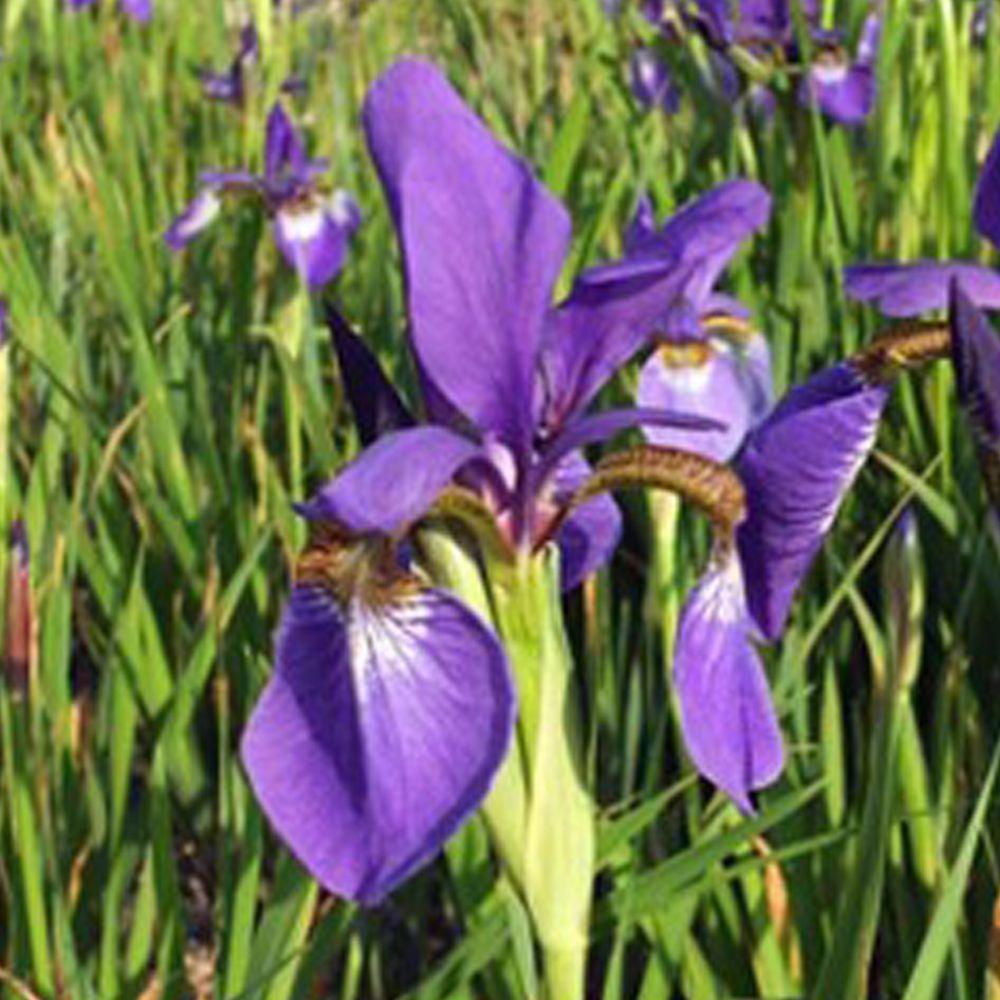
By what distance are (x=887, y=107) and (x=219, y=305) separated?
0.94 metres

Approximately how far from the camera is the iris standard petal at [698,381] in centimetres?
177

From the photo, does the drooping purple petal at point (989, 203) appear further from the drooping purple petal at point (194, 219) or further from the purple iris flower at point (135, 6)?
the purple iris flower at point (135, 6)

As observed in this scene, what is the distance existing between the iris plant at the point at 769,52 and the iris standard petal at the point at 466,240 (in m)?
1.44

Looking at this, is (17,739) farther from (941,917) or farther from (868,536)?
(868,536)

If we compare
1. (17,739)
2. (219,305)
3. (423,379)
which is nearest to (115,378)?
(219,305)

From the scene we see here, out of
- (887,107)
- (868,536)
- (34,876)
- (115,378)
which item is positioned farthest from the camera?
(115,378)

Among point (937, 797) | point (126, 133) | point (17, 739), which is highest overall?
point (126, 133)

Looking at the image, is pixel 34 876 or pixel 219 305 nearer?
pixel 34 876

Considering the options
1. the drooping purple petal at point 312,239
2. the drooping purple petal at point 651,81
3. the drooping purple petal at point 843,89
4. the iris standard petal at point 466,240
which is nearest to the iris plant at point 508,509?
the iris standard petal at point 466,240

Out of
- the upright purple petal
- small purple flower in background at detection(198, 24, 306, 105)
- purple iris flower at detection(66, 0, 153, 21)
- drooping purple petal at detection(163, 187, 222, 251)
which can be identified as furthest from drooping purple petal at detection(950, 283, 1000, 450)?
purple iris flower at detection(66, 0, 153, 21)

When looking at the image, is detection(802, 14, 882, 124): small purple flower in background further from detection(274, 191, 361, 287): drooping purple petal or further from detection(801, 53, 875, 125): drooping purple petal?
detection(274, 191, 361, 287): drooping purple petal

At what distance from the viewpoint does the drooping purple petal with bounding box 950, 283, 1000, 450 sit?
87cm

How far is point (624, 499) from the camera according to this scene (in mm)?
1999

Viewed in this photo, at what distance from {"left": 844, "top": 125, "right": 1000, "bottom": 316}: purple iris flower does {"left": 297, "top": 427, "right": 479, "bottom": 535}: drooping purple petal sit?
28cm
